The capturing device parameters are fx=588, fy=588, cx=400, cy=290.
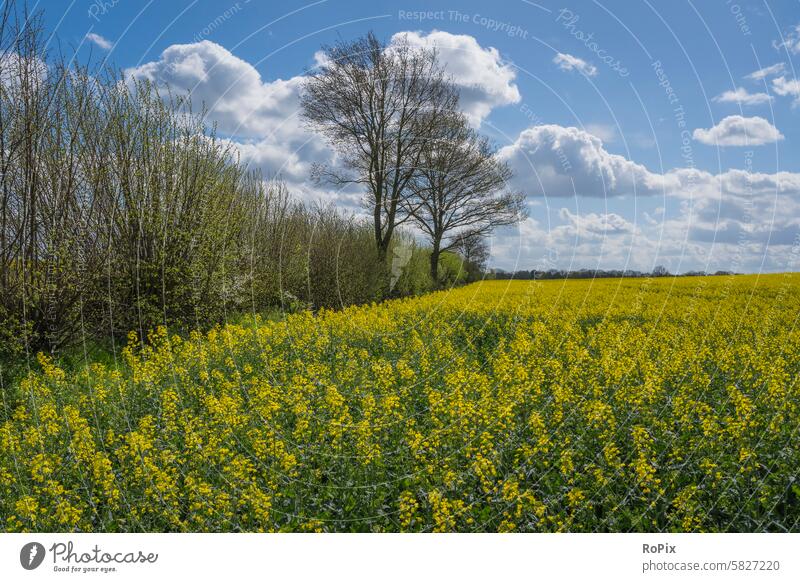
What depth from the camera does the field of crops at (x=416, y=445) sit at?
4.91m

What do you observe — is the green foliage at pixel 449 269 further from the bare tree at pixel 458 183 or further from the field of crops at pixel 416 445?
the field of crops at pixel 416 445

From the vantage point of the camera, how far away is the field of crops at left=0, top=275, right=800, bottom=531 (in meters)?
4.91

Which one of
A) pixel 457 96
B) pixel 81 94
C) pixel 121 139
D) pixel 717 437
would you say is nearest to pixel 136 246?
pixel 121 139

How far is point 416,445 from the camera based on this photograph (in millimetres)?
5812

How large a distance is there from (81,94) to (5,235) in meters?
3.34

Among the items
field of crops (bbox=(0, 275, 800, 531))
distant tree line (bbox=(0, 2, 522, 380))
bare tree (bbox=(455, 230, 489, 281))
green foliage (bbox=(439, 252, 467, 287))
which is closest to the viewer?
field of crops (bbox=(0, 275, 800, 531))

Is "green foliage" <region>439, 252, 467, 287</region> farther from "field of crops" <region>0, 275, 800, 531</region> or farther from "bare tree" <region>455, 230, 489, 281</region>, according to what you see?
"field of crops" <region>0, 275, 800, 531</region>

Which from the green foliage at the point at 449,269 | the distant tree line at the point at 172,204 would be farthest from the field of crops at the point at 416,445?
the green foliage at the point at 449,269

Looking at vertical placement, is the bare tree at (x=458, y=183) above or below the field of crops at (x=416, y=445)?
above

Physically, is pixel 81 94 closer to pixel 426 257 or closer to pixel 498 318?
pixel 498 318

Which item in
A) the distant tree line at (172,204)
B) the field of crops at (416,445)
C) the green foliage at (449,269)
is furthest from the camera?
the green foliage at (449,269)

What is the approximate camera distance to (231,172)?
1612cm

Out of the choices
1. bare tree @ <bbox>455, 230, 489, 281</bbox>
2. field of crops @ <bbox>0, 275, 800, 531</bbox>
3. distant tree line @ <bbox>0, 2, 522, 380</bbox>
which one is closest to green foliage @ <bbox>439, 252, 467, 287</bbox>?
bare tree @ <bbox>455, 230, 489, 281</bbox>
